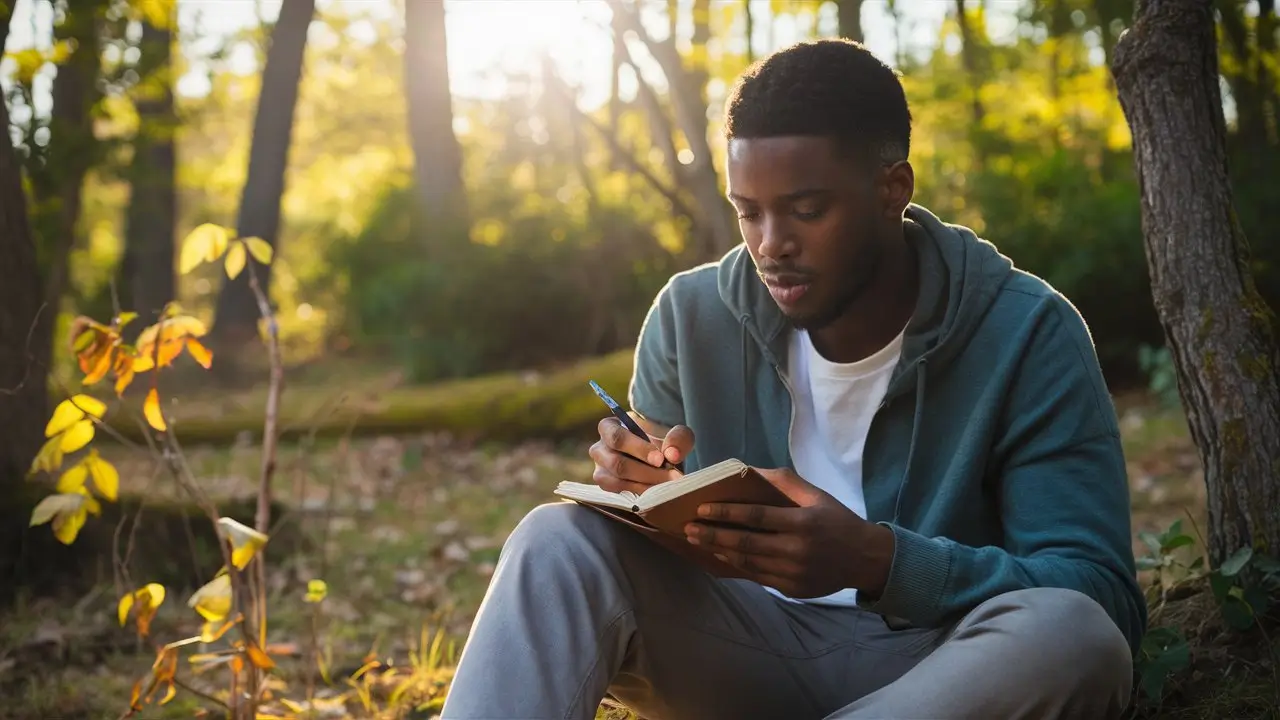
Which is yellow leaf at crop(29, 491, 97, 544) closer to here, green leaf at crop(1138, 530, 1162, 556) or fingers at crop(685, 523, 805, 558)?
fingers at crop(685, 523, 805, 558)

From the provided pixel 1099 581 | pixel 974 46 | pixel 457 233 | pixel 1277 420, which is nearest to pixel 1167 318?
pixel 1277 420

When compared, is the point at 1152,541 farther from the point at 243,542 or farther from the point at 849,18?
the point at 849,18

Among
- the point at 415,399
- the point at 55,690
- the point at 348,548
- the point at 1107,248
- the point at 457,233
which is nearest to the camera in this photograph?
the point at 55,690

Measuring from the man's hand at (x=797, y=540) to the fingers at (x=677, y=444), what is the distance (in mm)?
291

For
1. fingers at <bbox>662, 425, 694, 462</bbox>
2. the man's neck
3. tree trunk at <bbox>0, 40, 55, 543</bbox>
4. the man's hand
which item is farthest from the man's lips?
tree trunk at <bbox>0, 40, 55, 543</bbox>

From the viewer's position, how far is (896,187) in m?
2.66

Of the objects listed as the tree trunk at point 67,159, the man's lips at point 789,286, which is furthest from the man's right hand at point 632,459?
the tree trunk at point 67,159

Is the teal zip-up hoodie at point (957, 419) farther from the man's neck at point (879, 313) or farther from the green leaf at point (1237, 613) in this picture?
the green leaf at point (1237, 613)

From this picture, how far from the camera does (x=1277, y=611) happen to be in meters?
2.87

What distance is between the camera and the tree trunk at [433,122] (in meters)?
11.5

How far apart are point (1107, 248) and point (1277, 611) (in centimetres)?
555

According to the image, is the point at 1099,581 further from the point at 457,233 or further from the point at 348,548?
the point at 457,233

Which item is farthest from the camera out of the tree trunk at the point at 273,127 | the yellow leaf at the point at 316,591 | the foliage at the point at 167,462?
the tree trunk at the point at 273,127

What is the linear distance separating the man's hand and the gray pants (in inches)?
8.0
